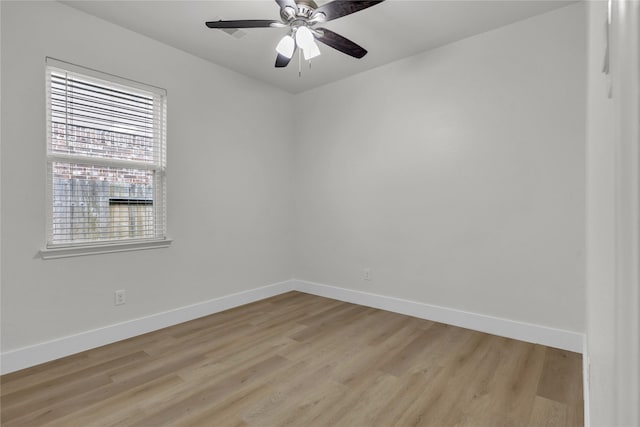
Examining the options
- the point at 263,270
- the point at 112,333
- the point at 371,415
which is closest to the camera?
the point at 371,415

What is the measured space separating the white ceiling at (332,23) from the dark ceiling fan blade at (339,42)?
1.09ft

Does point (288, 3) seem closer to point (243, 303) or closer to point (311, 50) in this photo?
point (311, 50)

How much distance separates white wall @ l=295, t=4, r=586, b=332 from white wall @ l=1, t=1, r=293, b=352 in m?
0.77

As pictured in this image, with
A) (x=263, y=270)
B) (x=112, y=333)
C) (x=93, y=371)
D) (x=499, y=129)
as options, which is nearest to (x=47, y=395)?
(x=93, y=371)

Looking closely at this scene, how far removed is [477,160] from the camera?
309 cm

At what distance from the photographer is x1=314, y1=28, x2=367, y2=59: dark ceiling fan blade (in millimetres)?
2400

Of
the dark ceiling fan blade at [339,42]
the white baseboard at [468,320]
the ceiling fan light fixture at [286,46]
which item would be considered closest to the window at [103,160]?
the ceiling fan light fixture at [286,46]

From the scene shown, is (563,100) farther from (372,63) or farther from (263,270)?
(263,270)

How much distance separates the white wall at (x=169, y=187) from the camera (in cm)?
239

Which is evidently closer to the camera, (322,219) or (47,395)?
(47,395)

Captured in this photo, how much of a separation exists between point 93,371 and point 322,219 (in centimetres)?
277

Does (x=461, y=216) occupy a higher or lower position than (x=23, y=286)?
higher

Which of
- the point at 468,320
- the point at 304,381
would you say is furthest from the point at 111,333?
the point at 468,320

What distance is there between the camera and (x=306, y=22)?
233cm
